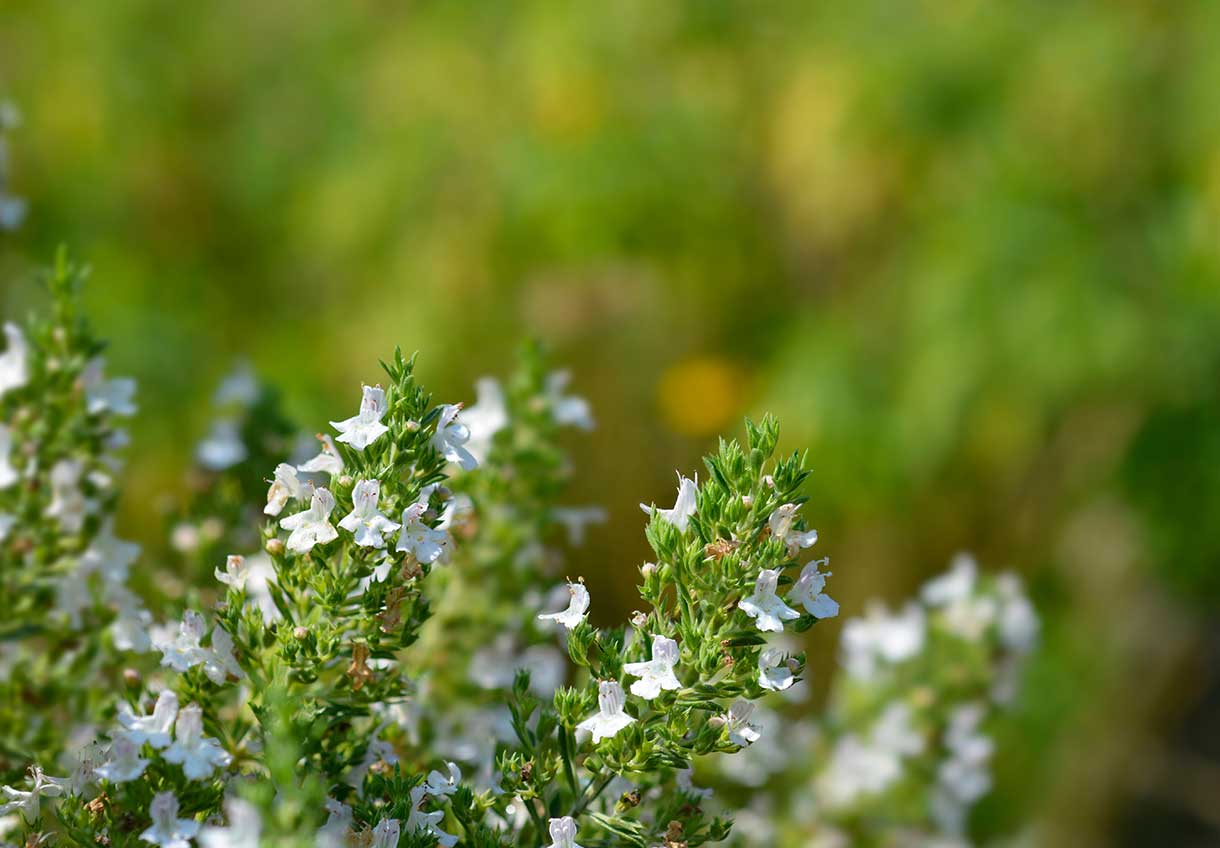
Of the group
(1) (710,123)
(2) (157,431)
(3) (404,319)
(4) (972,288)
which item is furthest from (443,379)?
(4) (972,288)

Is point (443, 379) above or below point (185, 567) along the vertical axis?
above

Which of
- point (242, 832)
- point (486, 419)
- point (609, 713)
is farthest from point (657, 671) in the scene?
point (486, 419)

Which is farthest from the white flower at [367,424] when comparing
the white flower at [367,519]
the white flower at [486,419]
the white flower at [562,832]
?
the white flower at [486,419]

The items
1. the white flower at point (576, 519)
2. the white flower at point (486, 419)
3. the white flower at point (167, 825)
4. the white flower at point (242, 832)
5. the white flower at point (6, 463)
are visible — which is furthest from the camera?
the white flower at point (576, 519)

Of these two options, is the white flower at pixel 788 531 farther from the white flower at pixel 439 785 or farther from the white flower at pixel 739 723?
the white flower at pixel 439 785

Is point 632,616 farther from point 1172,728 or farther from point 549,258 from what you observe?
point 1172,728
